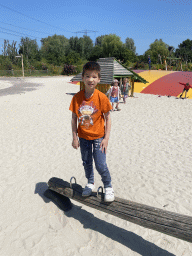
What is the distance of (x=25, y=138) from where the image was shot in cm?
687

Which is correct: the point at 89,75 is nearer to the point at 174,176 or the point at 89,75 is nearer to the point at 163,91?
Answer: the point at 174,176

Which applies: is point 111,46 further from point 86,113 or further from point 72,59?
point 86,113

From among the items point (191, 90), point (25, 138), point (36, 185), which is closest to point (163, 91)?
point (191, 90)

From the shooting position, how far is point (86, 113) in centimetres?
267

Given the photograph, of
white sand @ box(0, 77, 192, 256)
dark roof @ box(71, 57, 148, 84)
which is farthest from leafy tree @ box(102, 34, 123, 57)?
white sand @ box(0, 77, 192, 256)

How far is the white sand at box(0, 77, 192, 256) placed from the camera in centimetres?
279

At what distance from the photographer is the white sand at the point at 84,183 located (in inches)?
110

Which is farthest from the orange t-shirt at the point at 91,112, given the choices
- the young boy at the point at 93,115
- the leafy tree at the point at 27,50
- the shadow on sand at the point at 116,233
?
the leafy tree at the point at 27,50

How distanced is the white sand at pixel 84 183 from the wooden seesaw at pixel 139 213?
39 centimetres

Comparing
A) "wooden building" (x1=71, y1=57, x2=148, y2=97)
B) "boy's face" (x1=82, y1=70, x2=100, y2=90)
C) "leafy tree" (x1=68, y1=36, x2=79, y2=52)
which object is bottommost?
"boy's face" (x1=82, y1=70, x2=100, y2=90)

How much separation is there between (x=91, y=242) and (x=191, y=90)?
54.9ft

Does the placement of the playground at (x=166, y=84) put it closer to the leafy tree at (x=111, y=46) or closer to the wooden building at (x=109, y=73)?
the wooden building at (x=109, y=73)

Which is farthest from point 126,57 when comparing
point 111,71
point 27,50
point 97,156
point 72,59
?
point 97,156

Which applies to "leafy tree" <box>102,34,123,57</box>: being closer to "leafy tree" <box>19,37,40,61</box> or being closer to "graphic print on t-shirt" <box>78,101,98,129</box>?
"leafy tree" <box>19,37,40,61</box>
